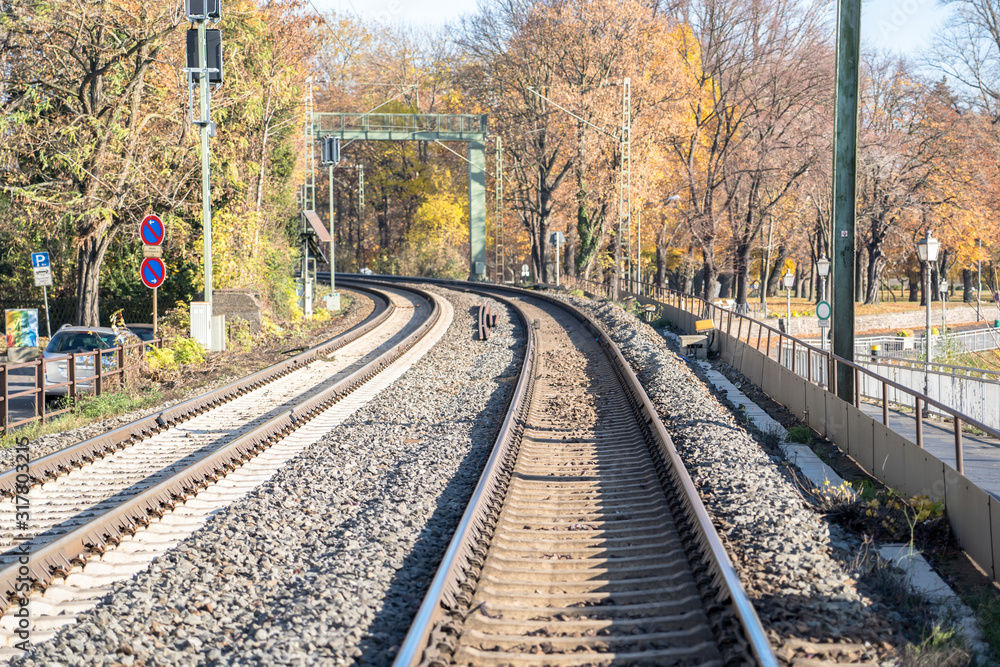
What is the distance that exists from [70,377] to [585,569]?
10.8m

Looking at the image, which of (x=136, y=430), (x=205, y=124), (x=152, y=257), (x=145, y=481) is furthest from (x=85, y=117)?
(x=145, y=481)

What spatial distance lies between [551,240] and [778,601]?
41.5 metres

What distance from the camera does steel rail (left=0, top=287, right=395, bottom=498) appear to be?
9445 millimetres

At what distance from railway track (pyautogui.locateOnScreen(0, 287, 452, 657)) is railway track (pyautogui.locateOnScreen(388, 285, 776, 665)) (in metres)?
2.72

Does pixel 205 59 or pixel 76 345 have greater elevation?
pixel 205 59

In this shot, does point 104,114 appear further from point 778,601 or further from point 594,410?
→ point 778,601

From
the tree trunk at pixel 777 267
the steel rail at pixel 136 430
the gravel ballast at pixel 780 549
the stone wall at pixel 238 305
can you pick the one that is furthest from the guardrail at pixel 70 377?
the tree trunk at pixel 777 267

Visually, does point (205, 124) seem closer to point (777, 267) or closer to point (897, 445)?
point (897, 445)

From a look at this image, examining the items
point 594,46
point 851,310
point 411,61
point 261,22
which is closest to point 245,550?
point 851,310

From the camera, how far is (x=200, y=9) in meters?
18.8

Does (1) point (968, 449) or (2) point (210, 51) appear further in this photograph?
(2) point (210, 51)

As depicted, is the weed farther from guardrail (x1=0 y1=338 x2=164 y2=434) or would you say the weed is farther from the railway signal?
the railway signal

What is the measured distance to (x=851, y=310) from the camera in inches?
507

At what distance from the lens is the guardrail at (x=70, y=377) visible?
1219cm
